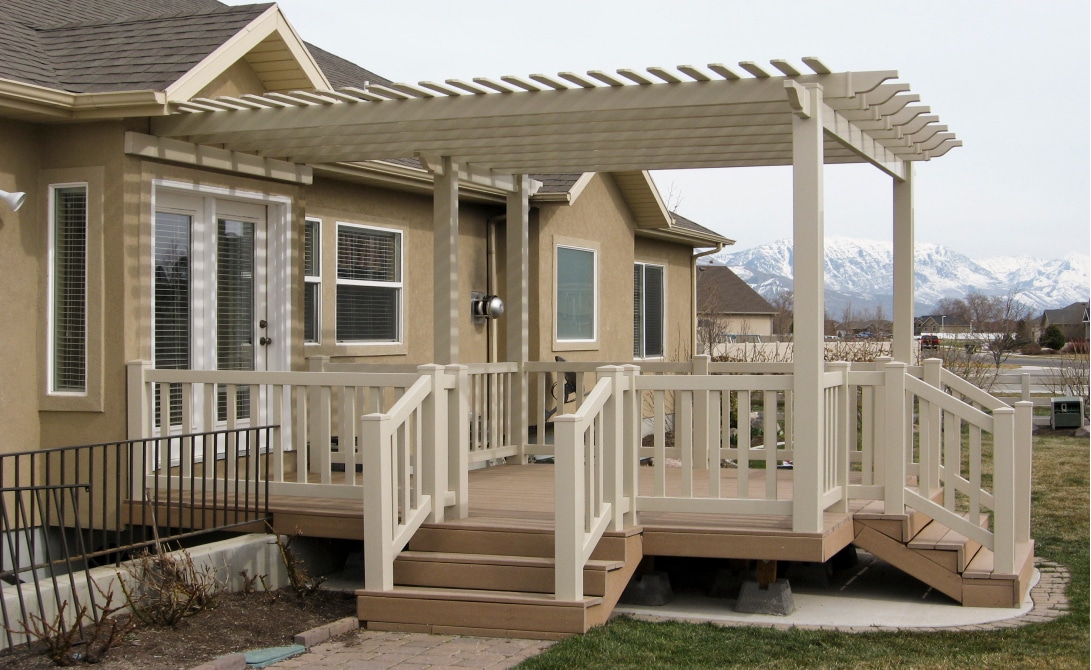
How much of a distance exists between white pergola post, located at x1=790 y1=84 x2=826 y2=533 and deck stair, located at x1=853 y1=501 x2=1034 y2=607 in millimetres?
835

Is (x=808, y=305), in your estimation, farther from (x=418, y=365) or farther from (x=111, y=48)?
(x=111, y=48)

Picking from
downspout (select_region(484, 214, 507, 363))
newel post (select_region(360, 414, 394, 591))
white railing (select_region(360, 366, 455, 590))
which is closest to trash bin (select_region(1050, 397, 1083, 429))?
downspout (select_region(484, 214, 507, 363))

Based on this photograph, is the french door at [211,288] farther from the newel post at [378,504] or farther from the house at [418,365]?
the newel post at [378,504]

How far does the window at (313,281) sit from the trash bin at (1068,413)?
46.6ft

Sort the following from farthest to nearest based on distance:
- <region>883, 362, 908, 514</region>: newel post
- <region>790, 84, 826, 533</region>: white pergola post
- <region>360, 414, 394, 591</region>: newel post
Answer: <region>883, 362, 908, 514</region>: newel post < <region>790, 84, 826, 533</region>: white pergola post < <region>360, 414, 394, 591</region>: newel post

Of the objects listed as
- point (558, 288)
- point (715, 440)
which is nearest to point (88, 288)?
point (715, 440)

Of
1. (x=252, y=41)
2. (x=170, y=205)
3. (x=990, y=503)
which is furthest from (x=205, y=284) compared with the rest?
(x=990, y=503)

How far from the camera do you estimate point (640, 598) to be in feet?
23.7

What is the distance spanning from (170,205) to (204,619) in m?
3.47

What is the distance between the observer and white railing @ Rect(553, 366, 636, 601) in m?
6.16

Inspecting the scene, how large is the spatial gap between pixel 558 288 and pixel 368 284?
3.21 m

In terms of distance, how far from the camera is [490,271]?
1307 cm

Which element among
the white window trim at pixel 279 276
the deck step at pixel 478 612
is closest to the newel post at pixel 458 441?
the deck step at pixel 478 612

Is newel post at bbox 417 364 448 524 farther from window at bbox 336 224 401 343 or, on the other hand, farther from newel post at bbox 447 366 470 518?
window at bbox 336 224 401 343
